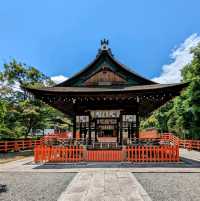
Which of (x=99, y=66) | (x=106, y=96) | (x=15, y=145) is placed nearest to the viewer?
(x=106, y=96)

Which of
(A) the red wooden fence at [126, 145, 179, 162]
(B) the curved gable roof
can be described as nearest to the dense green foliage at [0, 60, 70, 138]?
(B) the curved gable roof

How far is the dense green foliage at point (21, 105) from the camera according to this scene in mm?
24062

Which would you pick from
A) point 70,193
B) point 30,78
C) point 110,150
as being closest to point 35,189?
point 70,193

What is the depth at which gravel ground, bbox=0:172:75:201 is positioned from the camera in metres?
5.73

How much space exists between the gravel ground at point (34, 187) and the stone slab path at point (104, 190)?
0.37 meters

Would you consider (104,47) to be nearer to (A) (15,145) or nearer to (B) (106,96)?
(B) (106,96)

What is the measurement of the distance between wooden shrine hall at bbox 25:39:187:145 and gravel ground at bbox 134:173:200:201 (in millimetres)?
5718

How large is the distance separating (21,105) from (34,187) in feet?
63.0

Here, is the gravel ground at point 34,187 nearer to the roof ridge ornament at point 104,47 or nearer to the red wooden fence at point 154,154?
the red wooden fence at point 154,154

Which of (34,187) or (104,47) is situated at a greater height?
(104,47)

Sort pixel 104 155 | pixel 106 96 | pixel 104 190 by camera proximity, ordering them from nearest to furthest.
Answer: pixel 104 190 < pixel 104 155 < pixel 106 96

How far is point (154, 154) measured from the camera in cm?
1245

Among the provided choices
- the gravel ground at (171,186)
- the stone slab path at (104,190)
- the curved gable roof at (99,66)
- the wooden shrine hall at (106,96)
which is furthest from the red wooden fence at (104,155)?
the curved gable roof at (99,66)

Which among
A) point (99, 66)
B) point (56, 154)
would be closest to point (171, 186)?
point (56, 154)
